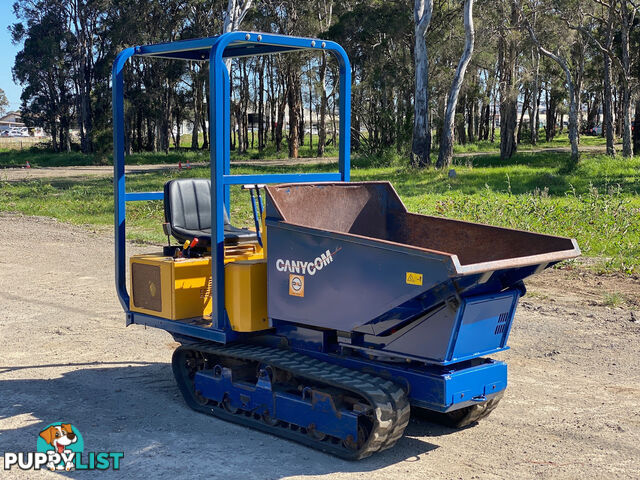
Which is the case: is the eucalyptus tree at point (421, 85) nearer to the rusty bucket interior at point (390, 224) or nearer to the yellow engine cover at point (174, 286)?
the rusty bucket interior at point (390, 224)

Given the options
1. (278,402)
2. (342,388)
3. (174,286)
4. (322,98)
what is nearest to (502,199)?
(174,286)

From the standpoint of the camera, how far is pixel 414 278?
16.4ft

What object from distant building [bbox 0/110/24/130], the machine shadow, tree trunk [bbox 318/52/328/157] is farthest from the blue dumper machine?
distant building [bbox 0/110/24/130]

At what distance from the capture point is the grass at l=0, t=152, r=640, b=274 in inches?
556

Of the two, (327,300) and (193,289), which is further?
(193,289)

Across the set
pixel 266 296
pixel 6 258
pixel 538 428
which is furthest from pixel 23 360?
pixel 6 258

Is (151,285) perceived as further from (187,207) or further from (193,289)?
(187,207)

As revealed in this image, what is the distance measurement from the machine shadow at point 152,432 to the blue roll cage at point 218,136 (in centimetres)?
66

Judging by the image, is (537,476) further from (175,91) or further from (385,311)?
(175,91)

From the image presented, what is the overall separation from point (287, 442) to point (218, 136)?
2230mm

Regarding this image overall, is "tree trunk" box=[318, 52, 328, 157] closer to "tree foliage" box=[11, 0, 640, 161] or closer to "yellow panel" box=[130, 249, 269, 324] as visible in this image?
"tree foliage" box=[11, 0, 640, 161]

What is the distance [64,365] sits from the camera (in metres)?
7.83

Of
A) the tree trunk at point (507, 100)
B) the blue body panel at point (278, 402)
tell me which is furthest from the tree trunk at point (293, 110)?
the blue body panel at point (278, 402)

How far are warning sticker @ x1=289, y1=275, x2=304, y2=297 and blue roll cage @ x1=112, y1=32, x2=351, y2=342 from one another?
64cm
